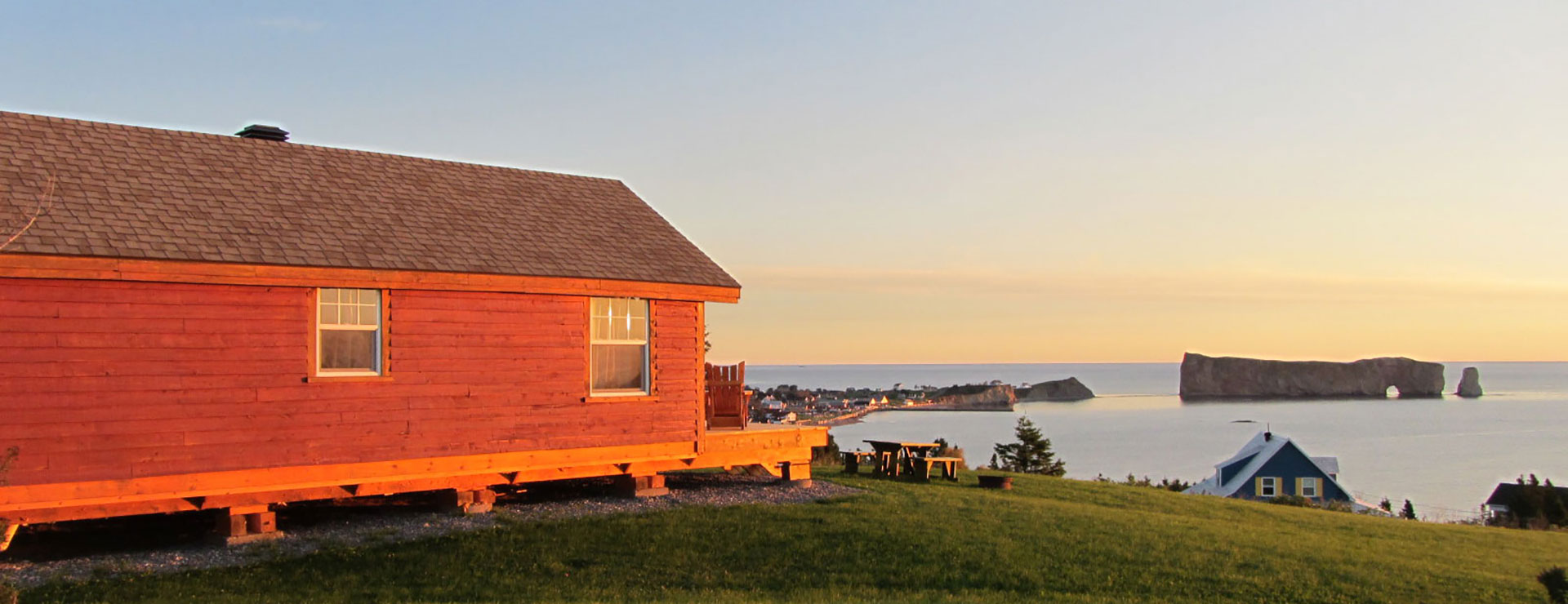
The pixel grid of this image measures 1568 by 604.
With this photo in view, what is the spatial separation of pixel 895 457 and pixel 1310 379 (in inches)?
7274

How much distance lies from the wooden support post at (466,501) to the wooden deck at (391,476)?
0.37 feet

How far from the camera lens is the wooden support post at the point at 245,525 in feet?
45.3

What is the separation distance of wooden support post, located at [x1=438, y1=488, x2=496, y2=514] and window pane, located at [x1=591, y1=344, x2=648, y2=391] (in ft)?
7.62

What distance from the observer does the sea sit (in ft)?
199

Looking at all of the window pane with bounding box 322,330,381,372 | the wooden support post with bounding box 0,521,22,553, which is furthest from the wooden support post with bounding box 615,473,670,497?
the wooden support post with bounding box 0,521,22,553

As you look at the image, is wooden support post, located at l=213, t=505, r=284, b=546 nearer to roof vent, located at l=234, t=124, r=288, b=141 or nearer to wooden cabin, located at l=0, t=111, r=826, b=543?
wooden cabin, located at l=0, t=111, r=826, b=543

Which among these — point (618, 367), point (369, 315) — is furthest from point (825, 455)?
point (369, 315)

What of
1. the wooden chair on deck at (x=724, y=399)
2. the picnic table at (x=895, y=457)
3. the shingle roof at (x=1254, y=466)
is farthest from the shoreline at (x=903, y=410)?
the wooden chair on deck at (x=724, y=399)

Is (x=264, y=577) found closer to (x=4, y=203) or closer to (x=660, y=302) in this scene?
(x=4, y=203)

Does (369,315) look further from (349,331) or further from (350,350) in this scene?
(350,350)

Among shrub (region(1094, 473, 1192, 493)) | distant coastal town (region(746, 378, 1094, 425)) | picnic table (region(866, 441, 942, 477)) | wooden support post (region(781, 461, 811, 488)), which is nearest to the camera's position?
wooden support post (region(781, 461, 811, 488))

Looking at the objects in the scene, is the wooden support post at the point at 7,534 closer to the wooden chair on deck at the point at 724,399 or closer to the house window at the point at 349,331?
the house window at the point at 349,331

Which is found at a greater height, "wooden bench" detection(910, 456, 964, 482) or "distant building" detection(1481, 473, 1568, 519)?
"wooden bench" detection(910, 456, 964, 482)

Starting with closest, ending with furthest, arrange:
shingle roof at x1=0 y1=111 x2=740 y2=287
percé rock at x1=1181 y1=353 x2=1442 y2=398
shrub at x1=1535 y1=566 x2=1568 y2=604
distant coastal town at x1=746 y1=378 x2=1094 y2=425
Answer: shrub at x1=1535 y1=566 x2=1568 y2=604
shingle roof at x1=0 y1=111 x2=740 y2=287
distant coastal town at x1=746 y1=378 x2=1094 y2=425
percé rock at x1=1181 y1=353 x2=1442 y2=398
